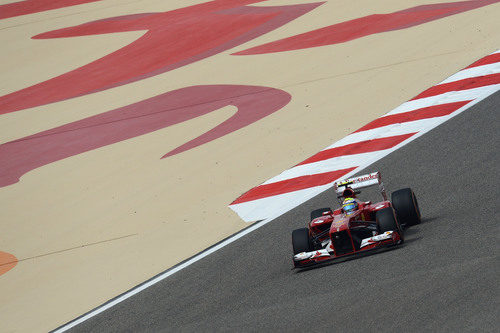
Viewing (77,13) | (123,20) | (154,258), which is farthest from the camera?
(77,13)

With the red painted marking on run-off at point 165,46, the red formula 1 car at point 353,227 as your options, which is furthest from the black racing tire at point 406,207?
the red painted marking on run-off at point 165,46

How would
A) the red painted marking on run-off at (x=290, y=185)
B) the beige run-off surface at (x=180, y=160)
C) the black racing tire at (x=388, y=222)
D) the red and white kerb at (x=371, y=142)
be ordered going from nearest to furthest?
1. the black racing tire at (x=388, y=222)
2. the beige run-off surface at (x=180, y=160)
3. the red and white kerb at (x=371, y=142)
4. the red painted marking on run-off at (x=290, y=185)

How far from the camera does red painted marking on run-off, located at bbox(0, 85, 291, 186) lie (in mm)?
14820

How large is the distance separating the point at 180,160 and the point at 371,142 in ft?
10.3

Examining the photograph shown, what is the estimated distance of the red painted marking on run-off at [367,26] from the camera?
17.9 metres

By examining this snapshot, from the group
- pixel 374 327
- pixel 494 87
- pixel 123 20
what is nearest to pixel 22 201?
pixel 494 87

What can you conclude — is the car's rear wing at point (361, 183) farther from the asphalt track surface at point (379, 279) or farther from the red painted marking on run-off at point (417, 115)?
the red painted marking on run-off at point (417, 115)

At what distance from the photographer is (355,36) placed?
58.8ft

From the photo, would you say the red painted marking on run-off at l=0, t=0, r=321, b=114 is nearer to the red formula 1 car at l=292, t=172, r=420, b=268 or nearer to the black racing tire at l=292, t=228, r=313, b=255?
the red formula 1 car at l=292, t=172, r=420, b=268

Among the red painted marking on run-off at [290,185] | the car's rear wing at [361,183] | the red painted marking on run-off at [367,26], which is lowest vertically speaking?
the red painted marking on run-off at [290,185]

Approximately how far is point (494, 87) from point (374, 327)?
7.99 meters

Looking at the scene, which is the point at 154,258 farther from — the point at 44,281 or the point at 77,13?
the point at 77,13

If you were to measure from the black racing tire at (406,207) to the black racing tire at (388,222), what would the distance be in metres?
0.55

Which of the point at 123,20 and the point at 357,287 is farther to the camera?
the point at 123,20
